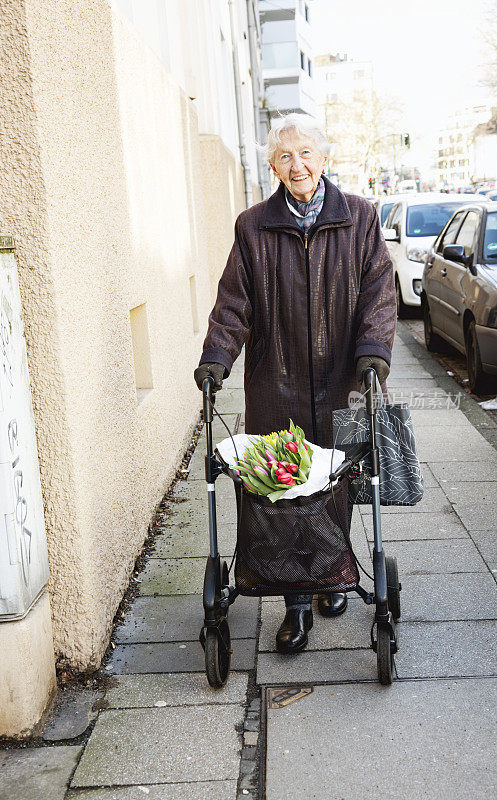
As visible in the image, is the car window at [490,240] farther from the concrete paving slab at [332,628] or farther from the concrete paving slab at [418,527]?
the concrete paving slab at [332,628]

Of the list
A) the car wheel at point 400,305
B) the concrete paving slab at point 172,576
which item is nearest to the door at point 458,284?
the car wheel at point 400,305

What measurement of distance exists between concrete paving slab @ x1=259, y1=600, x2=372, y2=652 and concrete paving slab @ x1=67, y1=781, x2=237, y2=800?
837 millimetres

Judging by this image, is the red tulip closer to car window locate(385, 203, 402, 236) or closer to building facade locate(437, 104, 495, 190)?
car window locate(385, 203, 402, 236)

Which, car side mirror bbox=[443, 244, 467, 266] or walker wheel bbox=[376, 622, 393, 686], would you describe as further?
car side mirror bbox=[443, 244, 467, 266]

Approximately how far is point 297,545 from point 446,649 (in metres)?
0.83

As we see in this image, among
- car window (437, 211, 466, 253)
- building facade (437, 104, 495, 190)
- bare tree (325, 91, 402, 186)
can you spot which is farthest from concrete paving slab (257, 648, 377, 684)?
building facade (437, 104, 495, 190)

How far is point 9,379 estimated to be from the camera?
2816 millimetres

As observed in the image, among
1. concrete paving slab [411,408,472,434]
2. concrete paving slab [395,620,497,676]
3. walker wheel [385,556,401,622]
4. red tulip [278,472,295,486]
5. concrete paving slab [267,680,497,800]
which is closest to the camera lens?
concrete paving slab [267,680,497,800]

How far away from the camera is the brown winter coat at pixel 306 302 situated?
10.9ft

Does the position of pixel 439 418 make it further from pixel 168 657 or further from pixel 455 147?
pixel 455 147

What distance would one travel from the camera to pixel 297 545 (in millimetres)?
3004

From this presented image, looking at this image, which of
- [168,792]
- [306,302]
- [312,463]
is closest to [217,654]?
[168,792]

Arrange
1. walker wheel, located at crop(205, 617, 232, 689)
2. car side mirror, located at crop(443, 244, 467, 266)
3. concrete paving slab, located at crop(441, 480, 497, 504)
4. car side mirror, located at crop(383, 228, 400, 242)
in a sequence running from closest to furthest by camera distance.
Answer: walker wheel, located at crop(205, 617, 232, 689) → concrete paving slab, located at crop(441, 480, 497, 504) → car side mirror, located at crop(443, 244, 467, 266) → car side mirror, located at crop(383, 228, 400, 242)

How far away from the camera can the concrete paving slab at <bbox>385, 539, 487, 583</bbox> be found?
4.10 m
